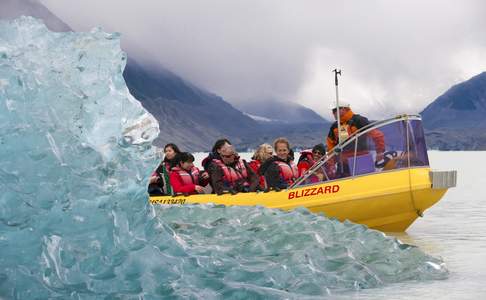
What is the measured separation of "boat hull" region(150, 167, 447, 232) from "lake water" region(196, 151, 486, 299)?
0.61 m

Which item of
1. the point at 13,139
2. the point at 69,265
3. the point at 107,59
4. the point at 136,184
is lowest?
the point at 69,265

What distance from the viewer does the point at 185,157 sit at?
54.4 feet

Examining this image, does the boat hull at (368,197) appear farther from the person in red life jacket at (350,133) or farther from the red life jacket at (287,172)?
the red life jacket at (287,172)

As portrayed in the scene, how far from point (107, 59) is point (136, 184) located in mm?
1314

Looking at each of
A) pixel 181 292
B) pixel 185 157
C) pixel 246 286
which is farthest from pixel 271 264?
pixel 185 157

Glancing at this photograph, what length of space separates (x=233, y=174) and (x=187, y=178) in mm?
1063

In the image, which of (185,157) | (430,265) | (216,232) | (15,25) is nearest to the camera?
(15,25)

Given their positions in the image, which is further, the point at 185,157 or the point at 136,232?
the point at 185,157

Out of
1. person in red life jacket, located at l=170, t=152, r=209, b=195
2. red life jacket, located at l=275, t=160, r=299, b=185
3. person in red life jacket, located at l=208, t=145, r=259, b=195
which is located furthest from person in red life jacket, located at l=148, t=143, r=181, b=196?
red life jacket, located at l=275, t=160, r=299, b=185

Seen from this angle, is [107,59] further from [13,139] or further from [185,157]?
[185,157]

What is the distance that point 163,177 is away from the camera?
16469 millimetres

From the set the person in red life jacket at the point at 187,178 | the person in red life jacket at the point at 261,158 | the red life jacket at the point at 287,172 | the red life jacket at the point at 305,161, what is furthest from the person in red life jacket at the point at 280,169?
the person in red life jacket at the point at 187,178

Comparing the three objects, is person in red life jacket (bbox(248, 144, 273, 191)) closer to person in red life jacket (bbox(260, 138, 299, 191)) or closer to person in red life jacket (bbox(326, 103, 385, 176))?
person in red life jacket (bbox(260, 138, 299, 191))

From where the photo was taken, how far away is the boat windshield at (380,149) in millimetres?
14289
